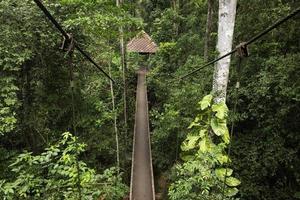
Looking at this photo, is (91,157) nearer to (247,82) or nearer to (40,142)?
(40,142)

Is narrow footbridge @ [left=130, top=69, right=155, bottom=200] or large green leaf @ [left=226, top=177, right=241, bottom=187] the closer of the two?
large green leaf @ [left=226, top=177, right=241, bottom=187]

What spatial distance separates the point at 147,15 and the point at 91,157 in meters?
9.70

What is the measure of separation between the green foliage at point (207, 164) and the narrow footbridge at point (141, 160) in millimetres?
1422

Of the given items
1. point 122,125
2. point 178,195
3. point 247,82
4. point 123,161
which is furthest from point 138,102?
point 178,195

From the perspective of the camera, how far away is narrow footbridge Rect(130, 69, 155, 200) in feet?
20.3

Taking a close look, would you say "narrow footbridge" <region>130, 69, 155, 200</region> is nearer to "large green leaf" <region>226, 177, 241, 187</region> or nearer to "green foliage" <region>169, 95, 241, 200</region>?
"green foliage" <region>169, 95, 241, 200</region>

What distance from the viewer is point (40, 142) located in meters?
5.83

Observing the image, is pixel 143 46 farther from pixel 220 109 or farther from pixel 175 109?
pixel 220 109

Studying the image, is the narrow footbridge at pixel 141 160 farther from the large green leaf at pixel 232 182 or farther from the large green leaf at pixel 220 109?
the large green leaf at pixel 220 109

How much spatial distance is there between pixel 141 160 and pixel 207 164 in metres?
3.70

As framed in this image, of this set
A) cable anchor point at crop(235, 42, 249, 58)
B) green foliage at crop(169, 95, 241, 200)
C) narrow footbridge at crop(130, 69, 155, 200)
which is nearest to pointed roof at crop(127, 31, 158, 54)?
narrow footbridge at crop(130, 69, 155, 200)

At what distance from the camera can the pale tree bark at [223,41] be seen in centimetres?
418

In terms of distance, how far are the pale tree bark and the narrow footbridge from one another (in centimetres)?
274

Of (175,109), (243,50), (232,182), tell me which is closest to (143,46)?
(175,109)
